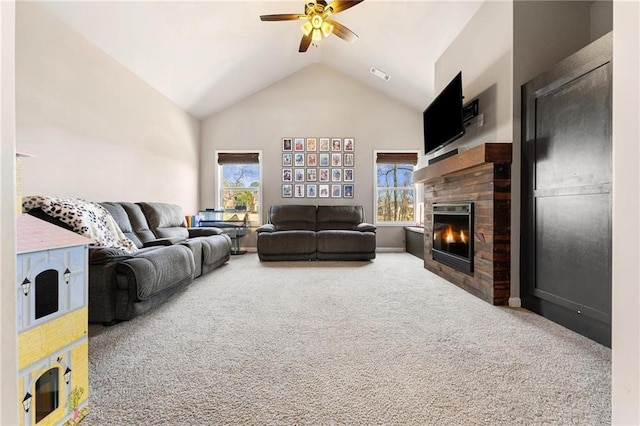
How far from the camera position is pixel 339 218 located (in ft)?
16.5

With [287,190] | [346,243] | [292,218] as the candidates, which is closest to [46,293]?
[346,243]

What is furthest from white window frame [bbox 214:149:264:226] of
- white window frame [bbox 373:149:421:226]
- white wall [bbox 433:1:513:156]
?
white wall [bbox 433:1:513:156]

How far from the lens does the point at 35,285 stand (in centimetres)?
91

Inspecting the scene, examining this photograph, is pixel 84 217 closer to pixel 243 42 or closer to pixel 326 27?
pixel 326 27

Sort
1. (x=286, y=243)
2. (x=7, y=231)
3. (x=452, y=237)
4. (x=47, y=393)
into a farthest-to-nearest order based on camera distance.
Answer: (x=286, y=243) → (x=452, y=237) → (x=47, y=393) → (x=7, y=231)

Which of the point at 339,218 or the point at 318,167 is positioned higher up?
the point at 318,167

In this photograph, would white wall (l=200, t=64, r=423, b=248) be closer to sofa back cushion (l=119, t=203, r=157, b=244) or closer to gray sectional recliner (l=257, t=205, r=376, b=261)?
gray sectional recliner (l=257, t=205, r=376, b=261)

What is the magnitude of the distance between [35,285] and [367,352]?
1431 mm

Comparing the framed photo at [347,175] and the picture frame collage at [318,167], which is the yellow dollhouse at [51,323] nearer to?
the picture frame collage at [318,167]

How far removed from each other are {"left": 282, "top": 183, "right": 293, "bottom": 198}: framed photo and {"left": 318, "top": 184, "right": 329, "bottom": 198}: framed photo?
1.87ft

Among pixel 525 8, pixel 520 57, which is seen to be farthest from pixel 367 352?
pixel 525 8

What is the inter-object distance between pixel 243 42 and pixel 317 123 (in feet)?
6.50

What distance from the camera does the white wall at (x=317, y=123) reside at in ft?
Result: 17.7

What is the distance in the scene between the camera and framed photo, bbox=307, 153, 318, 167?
5.43m
